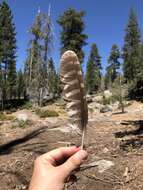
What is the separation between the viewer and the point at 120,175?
7.57 meters

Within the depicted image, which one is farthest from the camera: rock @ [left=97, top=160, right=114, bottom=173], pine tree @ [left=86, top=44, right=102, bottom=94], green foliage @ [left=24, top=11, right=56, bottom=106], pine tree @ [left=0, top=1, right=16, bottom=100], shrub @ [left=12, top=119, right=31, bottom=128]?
pine tree @ [left=86, top=44, right=102, bottom=94]

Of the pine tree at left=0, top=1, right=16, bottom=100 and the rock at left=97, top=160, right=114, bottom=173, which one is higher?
the pine tree at left=0, top=1, right=16, bottom=100

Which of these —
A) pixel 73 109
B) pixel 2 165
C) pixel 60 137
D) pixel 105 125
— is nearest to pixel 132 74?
pixel 105 125

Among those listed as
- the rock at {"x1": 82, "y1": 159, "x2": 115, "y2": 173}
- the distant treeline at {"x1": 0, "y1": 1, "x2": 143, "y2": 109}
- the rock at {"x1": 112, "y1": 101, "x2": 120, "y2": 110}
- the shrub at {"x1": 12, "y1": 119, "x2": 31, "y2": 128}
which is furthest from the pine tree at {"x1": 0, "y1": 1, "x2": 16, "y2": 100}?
the rock at {"x1": 82, "y1": 159, "x2": 115, "y2": 173}

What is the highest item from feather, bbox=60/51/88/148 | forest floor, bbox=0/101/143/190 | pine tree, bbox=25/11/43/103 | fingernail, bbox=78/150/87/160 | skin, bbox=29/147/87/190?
pine tree, bbox=25/11/43/103

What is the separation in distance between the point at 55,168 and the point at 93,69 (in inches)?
2867

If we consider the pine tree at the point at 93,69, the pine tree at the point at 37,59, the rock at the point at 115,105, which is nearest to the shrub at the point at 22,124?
the pine tree at the point at 37,59

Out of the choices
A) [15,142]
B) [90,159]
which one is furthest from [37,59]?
[90,159]

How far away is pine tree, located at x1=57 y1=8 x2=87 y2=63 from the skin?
39640 mm

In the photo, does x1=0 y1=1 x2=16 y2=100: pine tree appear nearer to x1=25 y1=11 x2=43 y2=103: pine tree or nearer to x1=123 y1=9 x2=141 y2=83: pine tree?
x1=25 y1=11 x2=43 y2=103: pine tree

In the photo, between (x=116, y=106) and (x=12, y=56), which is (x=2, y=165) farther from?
(x=12, y=56)

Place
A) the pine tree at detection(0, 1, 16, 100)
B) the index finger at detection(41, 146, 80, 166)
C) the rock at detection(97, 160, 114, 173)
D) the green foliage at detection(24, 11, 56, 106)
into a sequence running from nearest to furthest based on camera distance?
the index finger at detection(41, 146, 80, 166), the rock at detection(97, 160, 114, 173), the green foliage at detection(24, 11, 56, 106), the pine tree at detection(0, 1, 16, 100)

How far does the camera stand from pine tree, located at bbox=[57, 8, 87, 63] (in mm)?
41219

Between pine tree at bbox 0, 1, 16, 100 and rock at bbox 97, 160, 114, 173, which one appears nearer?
rock at bbox 97, 160, 114, 173
